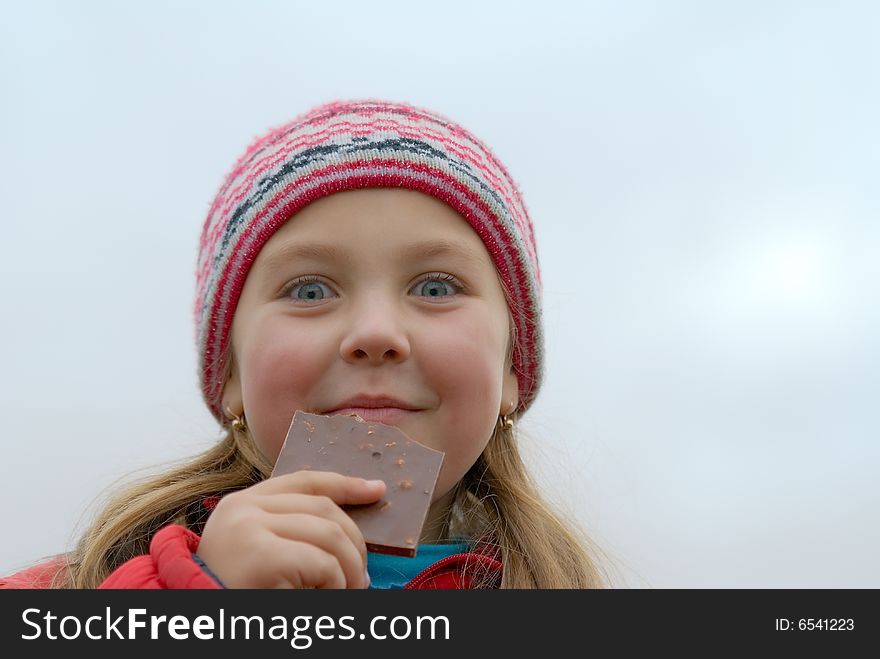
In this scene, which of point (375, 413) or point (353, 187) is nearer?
point (375, 413)

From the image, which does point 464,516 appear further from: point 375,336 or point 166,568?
point 166,568

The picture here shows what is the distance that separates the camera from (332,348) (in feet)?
9.78

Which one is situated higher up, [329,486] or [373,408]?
[373,408]

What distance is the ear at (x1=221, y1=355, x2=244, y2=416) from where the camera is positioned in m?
3.68

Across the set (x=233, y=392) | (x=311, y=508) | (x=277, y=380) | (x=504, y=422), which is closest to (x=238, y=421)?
(x=233, y=392)

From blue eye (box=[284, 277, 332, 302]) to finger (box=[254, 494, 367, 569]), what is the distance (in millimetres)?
947

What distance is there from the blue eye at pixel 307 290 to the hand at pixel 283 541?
2.87 ft

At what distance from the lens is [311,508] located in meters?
2.37

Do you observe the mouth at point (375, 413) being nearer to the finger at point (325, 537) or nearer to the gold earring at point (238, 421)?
the finger at point (325, 537)

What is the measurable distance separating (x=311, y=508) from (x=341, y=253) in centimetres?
110

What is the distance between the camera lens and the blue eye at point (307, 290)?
3.16 m

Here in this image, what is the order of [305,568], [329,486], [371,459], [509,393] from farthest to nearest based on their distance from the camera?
[509,393] → [371,459] → [329,486] → [305,568]
